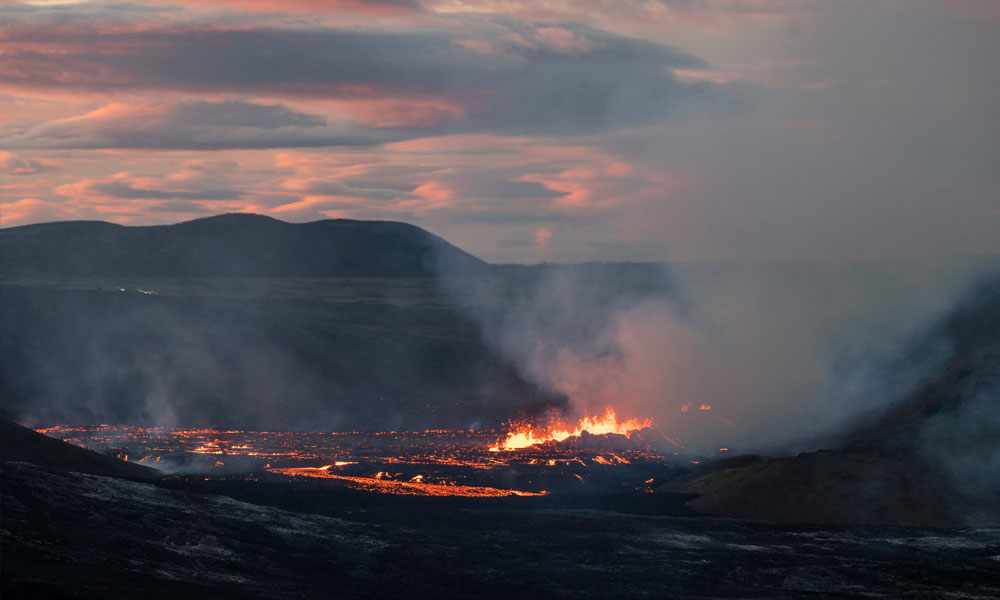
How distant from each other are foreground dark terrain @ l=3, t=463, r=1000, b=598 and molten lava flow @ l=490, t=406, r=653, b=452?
26.5 m

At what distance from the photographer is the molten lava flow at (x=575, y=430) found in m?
76.9

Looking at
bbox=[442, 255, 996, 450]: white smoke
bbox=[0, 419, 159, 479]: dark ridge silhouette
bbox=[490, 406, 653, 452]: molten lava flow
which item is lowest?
bbox=[0, 419, 159, 479]: dark ridge silhouette

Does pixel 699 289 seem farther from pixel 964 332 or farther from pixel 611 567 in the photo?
pixel 611 567

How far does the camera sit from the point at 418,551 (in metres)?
40.9

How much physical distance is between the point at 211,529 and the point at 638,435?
42.3 metres

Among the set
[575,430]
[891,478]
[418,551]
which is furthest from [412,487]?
[575,430]

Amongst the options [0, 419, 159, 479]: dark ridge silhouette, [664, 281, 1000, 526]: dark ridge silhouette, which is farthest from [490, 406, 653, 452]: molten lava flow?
[0, 419, 159, 479]: dark ridge silhouette

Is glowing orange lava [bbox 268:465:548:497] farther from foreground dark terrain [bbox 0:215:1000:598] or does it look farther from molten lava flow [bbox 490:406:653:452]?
molten lava flow [bbox 490:406:653:452]

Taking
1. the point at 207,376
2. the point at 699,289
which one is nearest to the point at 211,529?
the point at 207,376

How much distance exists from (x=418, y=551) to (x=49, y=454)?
68.0 feet

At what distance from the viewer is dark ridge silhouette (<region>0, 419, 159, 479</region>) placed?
1961 inches

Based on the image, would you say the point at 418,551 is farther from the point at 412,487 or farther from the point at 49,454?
the point at 49,454

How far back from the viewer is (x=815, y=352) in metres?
92.9

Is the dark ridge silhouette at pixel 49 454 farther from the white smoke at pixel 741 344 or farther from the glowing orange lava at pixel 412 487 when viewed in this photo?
the white smoke at pixel 741 344
